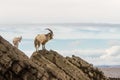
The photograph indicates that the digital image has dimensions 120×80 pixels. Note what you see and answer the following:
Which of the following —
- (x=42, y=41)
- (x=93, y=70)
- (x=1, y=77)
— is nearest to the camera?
(x=1, y=77)

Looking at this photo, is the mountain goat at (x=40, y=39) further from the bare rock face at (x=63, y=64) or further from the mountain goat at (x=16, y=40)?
the mountain goat at (x=16, y=40)

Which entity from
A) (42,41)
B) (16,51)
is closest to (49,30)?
(42,41)

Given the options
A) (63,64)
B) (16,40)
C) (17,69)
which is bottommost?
(16,40)

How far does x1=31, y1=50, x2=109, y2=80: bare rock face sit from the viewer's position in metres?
56.7

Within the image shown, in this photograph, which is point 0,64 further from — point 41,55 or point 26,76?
point 41,55

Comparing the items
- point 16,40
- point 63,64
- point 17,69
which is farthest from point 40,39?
point 17,69

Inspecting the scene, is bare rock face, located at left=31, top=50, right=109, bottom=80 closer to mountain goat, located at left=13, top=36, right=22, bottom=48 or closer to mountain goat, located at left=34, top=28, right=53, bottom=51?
mountain goat, located at left=34, top=28, right=53, bottom=51

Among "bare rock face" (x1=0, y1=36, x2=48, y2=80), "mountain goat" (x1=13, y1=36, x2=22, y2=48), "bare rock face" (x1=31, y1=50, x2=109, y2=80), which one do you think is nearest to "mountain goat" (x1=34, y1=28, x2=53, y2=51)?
"bare rock face" (x1=31, y1=50, x2=109, y2=80)

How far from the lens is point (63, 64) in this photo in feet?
200

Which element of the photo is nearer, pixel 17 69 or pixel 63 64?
pixel 17 69

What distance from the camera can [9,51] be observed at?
4809 centimetres

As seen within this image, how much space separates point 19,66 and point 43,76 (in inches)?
98.2

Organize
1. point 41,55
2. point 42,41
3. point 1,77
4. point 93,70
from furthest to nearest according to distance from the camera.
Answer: point 93,70
point 42,41
point 41,55
point 1,77

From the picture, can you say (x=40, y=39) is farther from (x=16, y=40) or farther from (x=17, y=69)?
(x=17, y=69)
